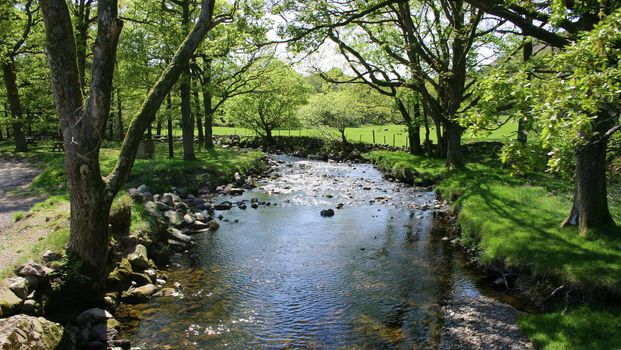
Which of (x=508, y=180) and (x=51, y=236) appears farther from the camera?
(x=508, y=180)

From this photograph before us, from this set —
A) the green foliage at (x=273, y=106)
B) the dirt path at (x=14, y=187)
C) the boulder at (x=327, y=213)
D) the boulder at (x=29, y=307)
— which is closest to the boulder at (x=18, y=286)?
the boulder at (x=29, y=307)

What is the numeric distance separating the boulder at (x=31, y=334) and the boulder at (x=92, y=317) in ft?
3.39

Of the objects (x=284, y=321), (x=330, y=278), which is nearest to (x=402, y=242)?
(x=330, y=278)

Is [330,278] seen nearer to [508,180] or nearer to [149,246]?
Answer: [149,246]

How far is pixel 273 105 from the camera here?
175ft

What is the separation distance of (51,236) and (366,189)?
19325 mm

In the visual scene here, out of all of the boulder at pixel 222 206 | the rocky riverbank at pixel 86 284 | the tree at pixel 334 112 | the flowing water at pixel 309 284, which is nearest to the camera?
the rocky riverbank at pixel 86 284

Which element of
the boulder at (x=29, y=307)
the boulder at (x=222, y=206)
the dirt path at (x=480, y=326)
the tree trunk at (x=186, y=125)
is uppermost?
the tree trunk at (x=186, y=125)

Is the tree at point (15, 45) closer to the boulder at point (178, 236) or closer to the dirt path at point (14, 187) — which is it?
the dirt path at point (14, 187)

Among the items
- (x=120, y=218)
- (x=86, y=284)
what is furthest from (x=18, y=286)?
(x=120, y=218)

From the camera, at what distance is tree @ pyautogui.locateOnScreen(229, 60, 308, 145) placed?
159ft

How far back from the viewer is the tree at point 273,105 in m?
48.4

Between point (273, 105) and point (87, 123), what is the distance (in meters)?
44.0

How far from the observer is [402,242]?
16969 millimetres
